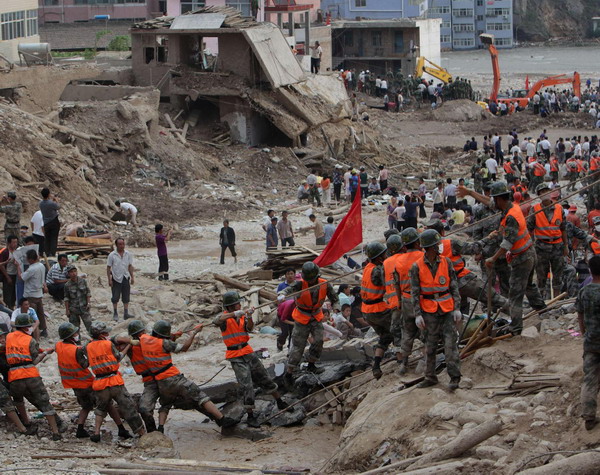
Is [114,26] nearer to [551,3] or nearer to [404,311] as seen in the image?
[404,311]

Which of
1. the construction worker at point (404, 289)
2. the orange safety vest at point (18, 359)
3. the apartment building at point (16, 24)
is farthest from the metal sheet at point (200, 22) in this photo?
the orange safety vest at point (18, 359)

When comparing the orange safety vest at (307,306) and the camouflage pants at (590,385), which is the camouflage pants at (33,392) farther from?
the camouflage pants at (590,385)

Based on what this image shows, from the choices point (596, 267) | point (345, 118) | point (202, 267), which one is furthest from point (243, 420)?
point (345, 118)

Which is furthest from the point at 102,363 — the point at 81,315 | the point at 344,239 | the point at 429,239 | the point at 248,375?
the point at 344,239

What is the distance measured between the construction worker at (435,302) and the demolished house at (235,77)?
23785 mm

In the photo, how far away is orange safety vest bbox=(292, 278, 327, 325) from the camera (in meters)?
12.0

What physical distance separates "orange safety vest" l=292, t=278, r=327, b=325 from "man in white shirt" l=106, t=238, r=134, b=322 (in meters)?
4.89

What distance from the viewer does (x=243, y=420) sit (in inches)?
465

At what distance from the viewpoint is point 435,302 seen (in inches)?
406

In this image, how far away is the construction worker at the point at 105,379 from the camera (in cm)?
1088

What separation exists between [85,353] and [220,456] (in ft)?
5.91

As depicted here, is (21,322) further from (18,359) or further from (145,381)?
(145,381)

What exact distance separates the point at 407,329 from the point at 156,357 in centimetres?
271

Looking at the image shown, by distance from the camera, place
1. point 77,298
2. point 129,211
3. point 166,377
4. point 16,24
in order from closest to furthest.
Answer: point 166,377 < point 77,298 < point 129,211 < point 16,24
